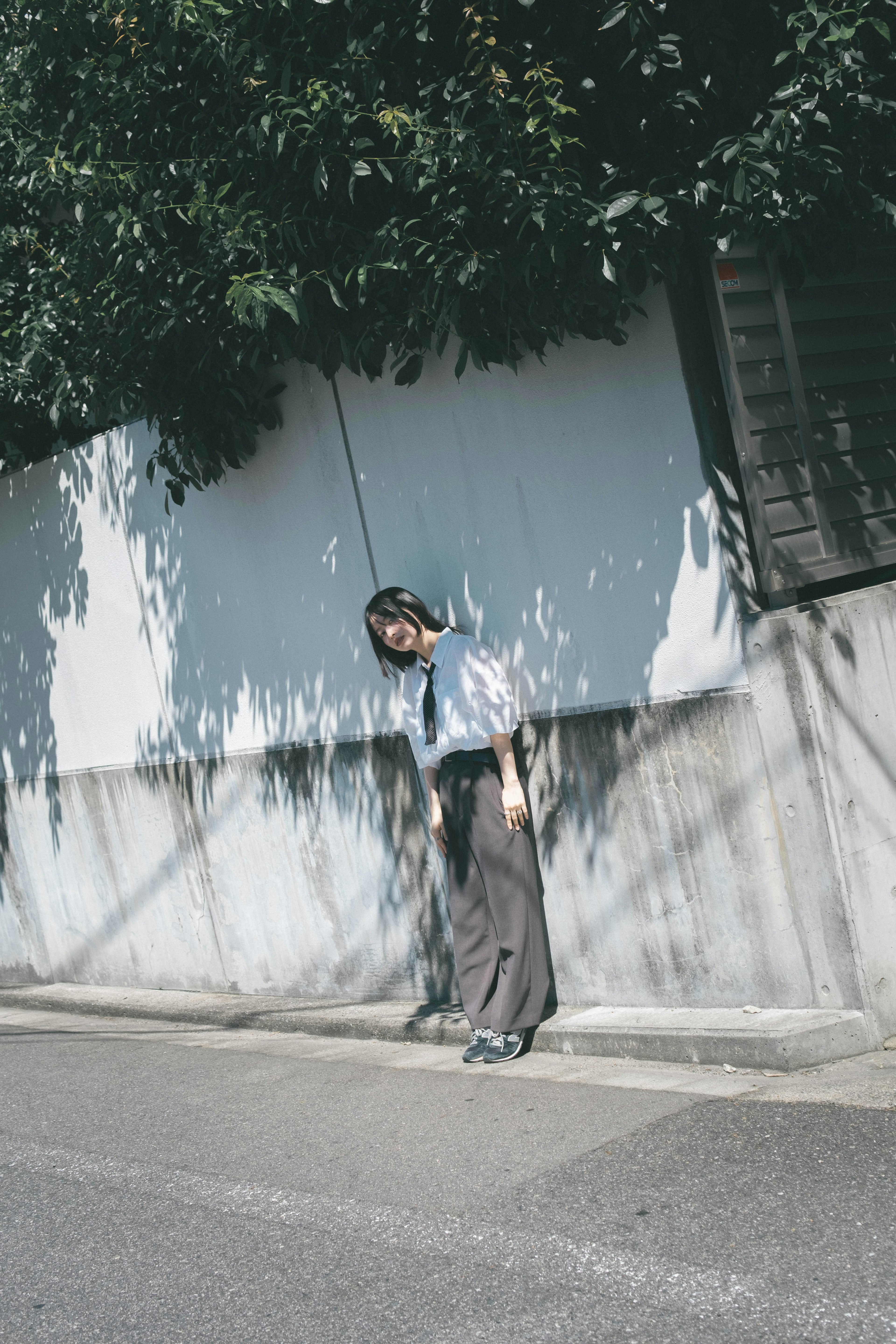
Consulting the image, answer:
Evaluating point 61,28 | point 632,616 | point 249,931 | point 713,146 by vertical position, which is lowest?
point 249,931

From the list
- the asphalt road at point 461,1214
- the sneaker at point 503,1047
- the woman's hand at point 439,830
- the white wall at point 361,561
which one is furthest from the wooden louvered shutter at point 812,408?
the sneaker at point 503,1047

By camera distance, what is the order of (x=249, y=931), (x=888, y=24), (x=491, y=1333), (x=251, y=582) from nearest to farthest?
(x=491, y=1333), (x=888, y=24), (x=251, y=582), (x=249, y=931)

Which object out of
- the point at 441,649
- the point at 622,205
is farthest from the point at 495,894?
the point at 622,205

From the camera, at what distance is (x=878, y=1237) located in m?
3.30

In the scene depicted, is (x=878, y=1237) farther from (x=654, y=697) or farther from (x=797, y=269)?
(x=797, y=269)

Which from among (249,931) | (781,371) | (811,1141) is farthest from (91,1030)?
(781,371)

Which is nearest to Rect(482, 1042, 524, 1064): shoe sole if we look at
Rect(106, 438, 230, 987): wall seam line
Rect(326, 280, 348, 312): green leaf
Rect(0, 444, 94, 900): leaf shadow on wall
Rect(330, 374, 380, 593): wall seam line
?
Rect(330, 374, 380, 593): wall seam line

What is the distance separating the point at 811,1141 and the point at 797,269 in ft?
10.5

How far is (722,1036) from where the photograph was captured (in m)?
4.75

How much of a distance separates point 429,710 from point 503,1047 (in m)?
1.50

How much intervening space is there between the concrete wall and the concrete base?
79mm

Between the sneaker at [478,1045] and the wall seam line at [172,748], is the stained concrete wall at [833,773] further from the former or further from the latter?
the wall seam line at [172,748]

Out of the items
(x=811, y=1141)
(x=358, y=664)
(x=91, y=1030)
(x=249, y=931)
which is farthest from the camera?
(x=91, y=1030)

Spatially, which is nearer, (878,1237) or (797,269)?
(878,1237)
